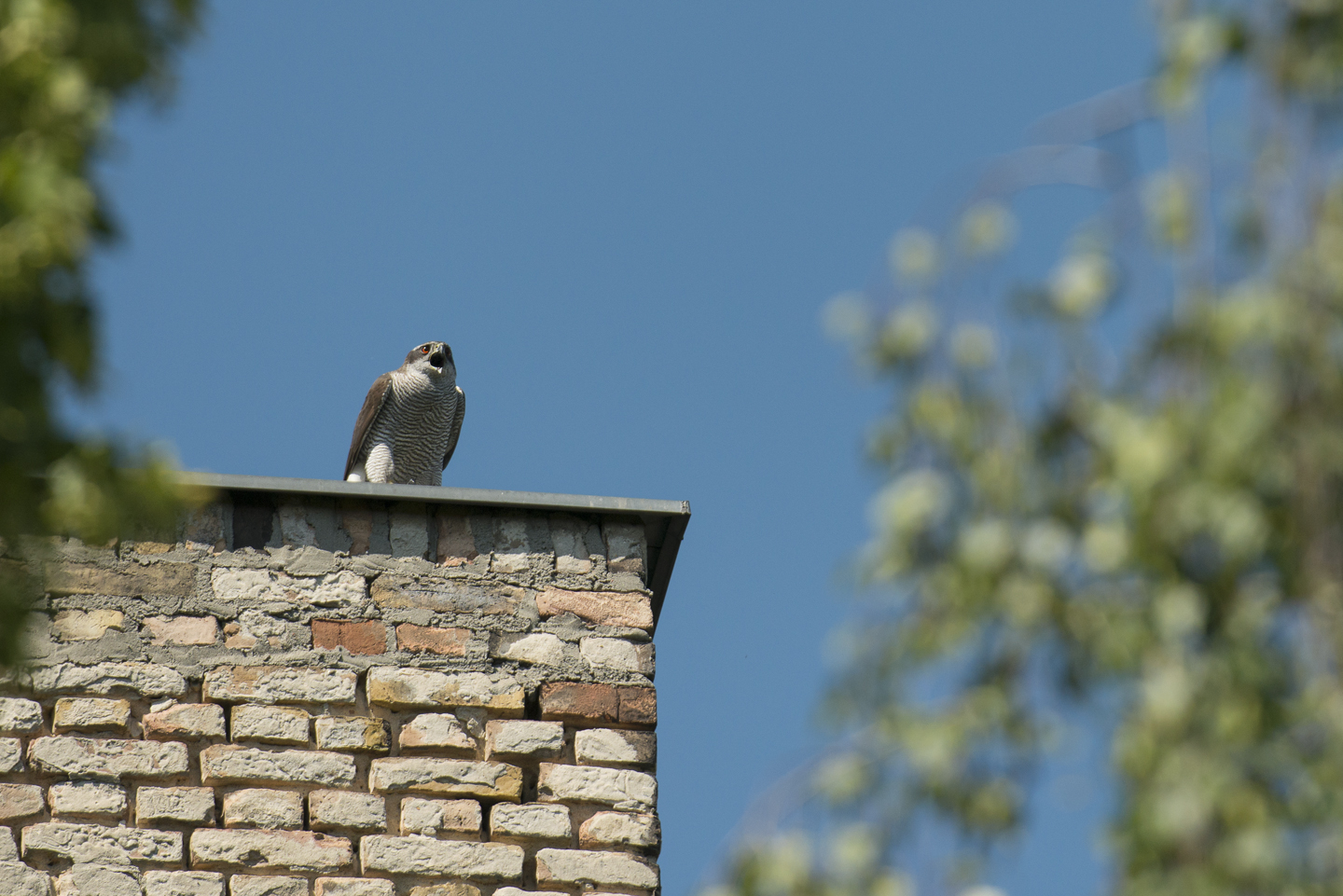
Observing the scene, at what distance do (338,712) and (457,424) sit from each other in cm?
355

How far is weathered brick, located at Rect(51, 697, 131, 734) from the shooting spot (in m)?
4.94

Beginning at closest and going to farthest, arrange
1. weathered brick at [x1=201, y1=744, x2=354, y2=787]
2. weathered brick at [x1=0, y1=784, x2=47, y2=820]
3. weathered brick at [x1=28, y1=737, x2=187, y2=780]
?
weathered brick at [x1=0, y1=784, x2=47, y2=820] → weathered brick at [x1=28, y1=737, x2=187, y2=780] → weathered brick at [x1=201, y1=744, x2=354, y2=787]

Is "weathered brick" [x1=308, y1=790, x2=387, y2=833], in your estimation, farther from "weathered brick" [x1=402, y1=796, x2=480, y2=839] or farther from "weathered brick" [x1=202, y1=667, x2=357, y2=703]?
"weathered brick" [x1=202, y1=667, x2=357, y2=703]

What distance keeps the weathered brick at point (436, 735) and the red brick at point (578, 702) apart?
269 millimetres

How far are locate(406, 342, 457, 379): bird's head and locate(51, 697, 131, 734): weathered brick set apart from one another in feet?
11.5

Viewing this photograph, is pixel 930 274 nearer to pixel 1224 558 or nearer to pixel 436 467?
pixel 1224 558

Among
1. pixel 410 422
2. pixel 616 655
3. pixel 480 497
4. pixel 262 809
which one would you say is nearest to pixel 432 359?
pixel 410 422

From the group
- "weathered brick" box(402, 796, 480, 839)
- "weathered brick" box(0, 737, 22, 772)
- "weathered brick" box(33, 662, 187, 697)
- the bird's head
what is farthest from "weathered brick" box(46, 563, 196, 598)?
the bird's head

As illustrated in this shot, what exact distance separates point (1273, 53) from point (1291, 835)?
39.2 inches

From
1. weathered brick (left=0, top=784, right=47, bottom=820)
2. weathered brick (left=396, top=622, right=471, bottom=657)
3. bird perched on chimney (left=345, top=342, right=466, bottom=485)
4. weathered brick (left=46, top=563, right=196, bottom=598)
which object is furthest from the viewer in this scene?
bird perched on chimney (left=345, top=342, right=466, bottom=485)

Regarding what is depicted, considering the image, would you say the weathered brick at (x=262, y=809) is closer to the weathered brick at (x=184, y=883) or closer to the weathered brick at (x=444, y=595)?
the weathered brick at (x=184, y=883)

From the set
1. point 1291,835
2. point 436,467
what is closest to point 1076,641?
point 1291,835

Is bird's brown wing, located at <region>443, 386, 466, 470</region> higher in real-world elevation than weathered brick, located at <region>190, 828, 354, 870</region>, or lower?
higher

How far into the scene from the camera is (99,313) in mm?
2709
